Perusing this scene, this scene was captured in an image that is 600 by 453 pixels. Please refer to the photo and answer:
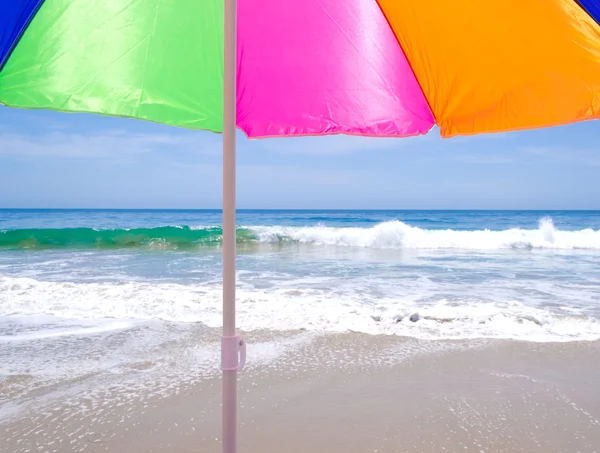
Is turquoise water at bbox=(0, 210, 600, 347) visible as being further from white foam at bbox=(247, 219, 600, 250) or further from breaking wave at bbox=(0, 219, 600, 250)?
breaking wave at bbox=(0, 219, 600, 250)

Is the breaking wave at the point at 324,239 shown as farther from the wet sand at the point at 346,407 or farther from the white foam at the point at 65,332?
the wet sand at the point at 346,407

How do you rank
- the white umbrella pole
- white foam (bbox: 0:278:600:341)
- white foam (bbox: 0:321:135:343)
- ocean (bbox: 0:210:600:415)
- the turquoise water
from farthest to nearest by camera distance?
the turquoise water < white foam (bbox: 0:278:600:341) < white foam (bbox: 0:321:135:343) < ocean (bbox: 0:210:600:415) < the white umbrella pole

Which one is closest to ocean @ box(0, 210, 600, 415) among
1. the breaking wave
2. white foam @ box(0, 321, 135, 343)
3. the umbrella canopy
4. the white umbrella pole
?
white foam @ box(0, 321, 135, 343)

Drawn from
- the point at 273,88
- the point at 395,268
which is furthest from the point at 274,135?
the point at 395,268

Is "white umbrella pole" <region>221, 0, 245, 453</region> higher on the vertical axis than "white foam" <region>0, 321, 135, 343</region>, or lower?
higher

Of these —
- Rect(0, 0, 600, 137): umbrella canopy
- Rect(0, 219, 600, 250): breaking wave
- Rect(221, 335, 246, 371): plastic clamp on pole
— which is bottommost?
Rect(0, 219, 600, 250): breaking wave

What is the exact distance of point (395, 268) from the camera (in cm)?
1004

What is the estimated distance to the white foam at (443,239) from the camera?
54.9ft

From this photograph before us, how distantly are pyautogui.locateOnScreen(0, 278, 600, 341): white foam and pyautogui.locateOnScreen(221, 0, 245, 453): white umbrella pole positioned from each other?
330 cm

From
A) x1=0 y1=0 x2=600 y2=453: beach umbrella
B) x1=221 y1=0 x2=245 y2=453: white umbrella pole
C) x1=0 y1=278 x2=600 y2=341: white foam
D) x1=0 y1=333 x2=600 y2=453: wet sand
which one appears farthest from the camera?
x1=0 y1=278 x2=600 y2=341: white foam

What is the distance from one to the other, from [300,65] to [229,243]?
1.03 metres

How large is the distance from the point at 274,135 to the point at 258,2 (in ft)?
1.71

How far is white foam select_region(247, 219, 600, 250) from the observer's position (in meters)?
16.7

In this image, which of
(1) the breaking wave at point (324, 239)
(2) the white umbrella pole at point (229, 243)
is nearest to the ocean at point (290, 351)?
(2) the white umbrella pole at point (229, 243)
